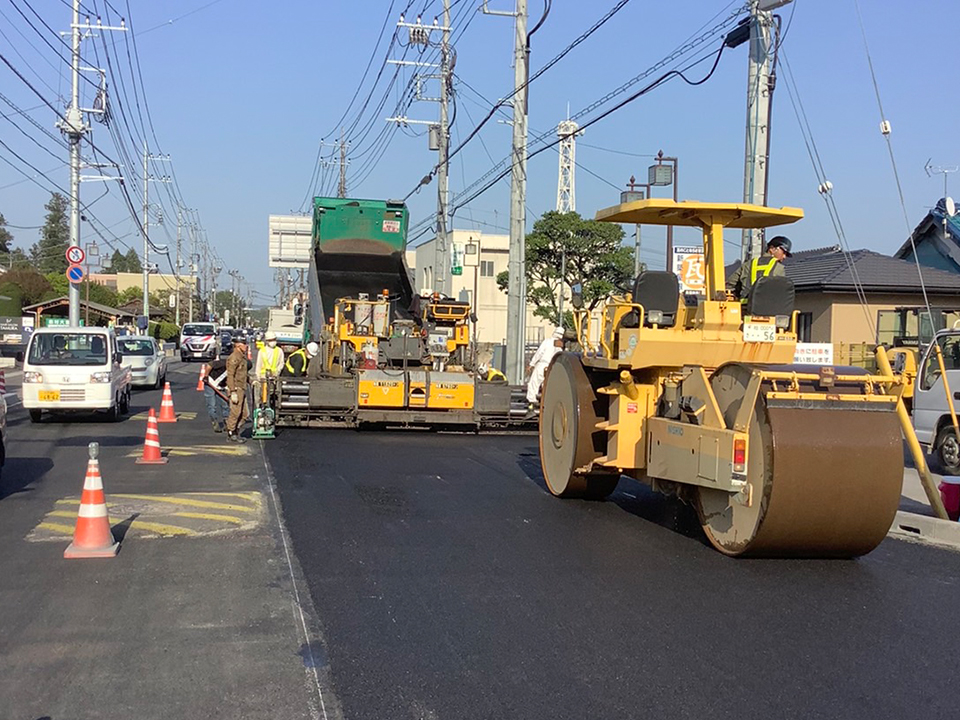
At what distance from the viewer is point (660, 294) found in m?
9.14

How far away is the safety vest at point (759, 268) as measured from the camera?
352 inches

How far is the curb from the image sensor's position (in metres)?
8.99

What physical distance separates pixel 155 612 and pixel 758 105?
10449mm

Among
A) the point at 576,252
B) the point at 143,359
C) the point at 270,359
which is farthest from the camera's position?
the point at 576,252

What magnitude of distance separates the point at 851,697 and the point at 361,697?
2.51 meters

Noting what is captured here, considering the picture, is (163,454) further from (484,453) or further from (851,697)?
(851,697)

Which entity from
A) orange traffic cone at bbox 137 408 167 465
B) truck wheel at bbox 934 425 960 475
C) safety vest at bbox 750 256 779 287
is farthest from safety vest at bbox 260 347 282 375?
Result: safety vest at bbox 750 256 779 287

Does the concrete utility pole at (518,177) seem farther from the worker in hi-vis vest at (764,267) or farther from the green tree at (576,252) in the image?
the green tree at (576,252)

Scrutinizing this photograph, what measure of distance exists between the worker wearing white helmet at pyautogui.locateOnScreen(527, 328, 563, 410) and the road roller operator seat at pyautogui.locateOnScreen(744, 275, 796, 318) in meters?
5.40

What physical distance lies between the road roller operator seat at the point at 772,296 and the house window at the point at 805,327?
17.1 m

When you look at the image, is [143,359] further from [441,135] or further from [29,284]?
[29,284]

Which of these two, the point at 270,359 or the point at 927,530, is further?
the point at 270,359

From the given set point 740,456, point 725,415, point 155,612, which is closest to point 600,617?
point 740,456

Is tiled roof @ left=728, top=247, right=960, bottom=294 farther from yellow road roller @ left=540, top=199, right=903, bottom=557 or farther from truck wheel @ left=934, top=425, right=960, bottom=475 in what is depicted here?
yellow road roller @ left=540, top=199, right=903, bottom=557
